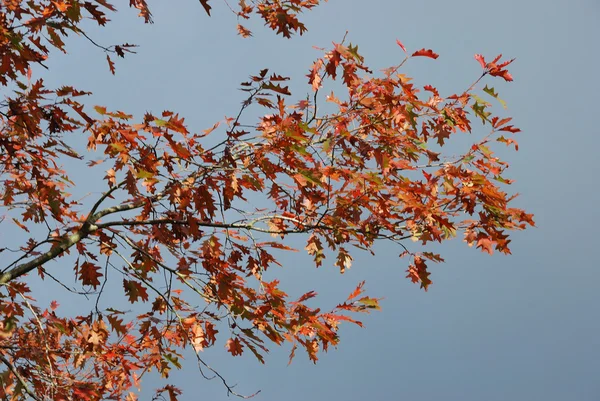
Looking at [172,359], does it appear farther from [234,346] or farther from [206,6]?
[206,6]

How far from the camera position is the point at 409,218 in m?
4.45

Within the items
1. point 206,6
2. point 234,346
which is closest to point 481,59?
point 206,6

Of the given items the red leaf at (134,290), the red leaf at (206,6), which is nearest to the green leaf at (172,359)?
the red leaf at (134,290)

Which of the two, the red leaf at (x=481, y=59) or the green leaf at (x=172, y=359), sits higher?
the red leaf at (x=481, y=59)

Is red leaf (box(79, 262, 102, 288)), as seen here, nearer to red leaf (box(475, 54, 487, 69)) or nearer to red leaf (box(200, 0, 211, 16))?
red leaf (box(200, 0, 211, 16))

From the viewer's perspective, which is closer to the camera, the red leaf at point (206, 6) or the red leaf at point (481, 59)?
the red leaf at point (206, 6)

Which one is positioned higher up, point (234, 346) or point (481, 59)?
point (481, 59)

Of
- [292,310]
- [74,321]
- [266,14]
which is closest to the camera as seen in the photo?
[292,310]

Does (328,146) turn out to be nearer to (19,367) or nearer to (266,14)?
(266,14)

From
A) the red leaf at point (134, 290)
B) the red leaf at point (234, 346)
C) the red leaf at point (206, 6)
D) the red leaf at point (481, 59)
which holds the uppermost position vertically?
the red leaf at point (206, 6)

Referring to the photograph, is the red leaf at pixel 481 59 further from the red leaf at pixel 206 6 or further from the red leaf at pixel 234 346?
the red leaf at pixel 234 346

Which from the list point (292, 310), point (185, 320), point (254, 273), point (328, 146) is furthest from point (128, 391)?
point (328, 146)

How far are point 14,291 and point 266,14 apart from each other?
9.28 ft

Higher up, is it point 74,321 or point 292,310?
point 74,321
